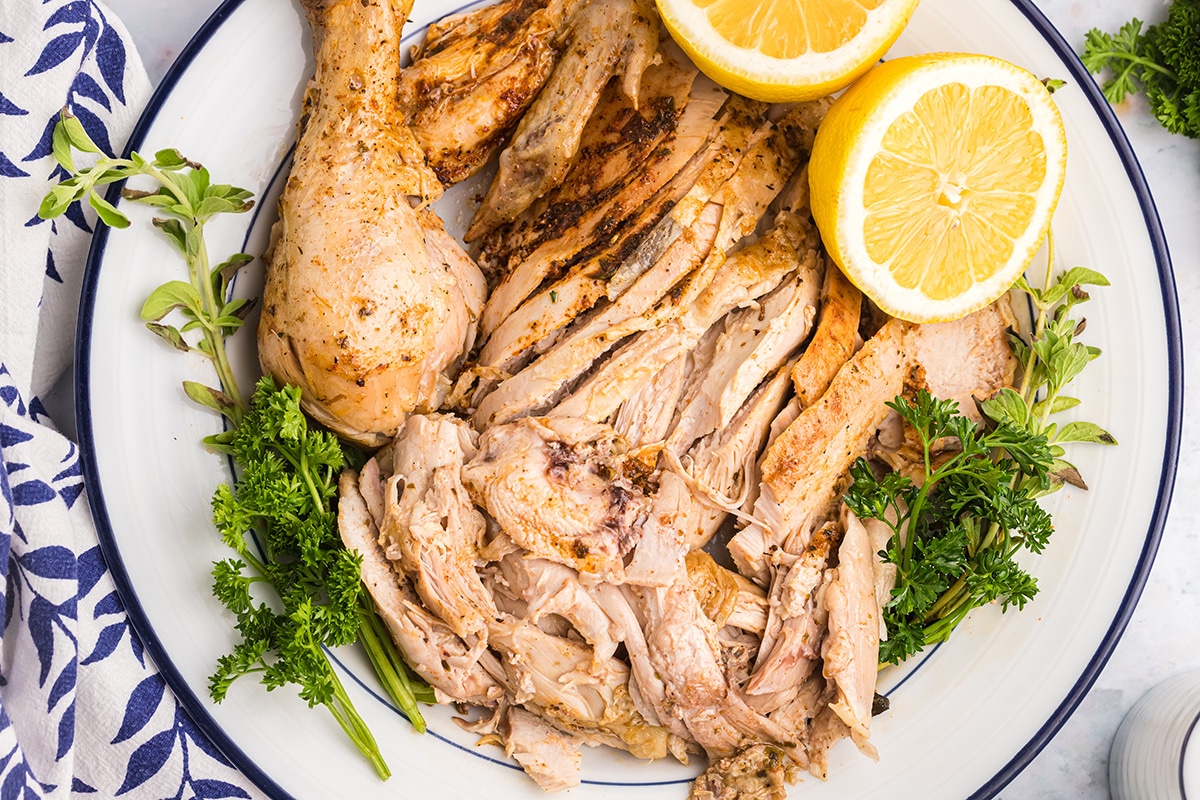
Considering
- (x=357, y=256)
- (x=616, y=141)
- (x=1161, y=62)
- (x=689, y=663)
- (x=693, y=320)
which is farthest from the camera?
(x=1161, y=62)

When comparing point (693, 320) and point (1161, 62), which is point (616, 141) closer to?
point (693, 320)

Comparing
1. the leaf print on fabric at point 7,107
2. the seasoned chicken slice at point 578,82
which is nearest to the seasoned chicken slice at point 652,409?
the seasoned chicken slice at point 578,82

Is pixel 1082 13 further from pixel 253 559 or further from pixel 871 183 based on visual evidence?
pixel 253 559

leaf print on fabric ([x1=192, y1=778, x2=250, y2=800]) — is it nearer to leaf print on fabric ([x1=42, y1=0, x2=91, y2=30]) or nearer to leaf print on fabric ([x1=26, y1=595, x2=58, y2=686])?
leaf print on fabric ([x1=26, y1=595, x2=58, y2=686])

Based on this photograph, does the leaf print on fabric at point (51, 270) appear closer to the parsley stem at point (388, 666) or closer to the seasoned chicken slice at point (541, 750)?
the parsley stem at point (388, 666)

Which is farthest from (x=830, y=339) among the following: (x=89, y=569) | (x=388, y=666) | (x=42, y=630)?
(x=42, y=630)
